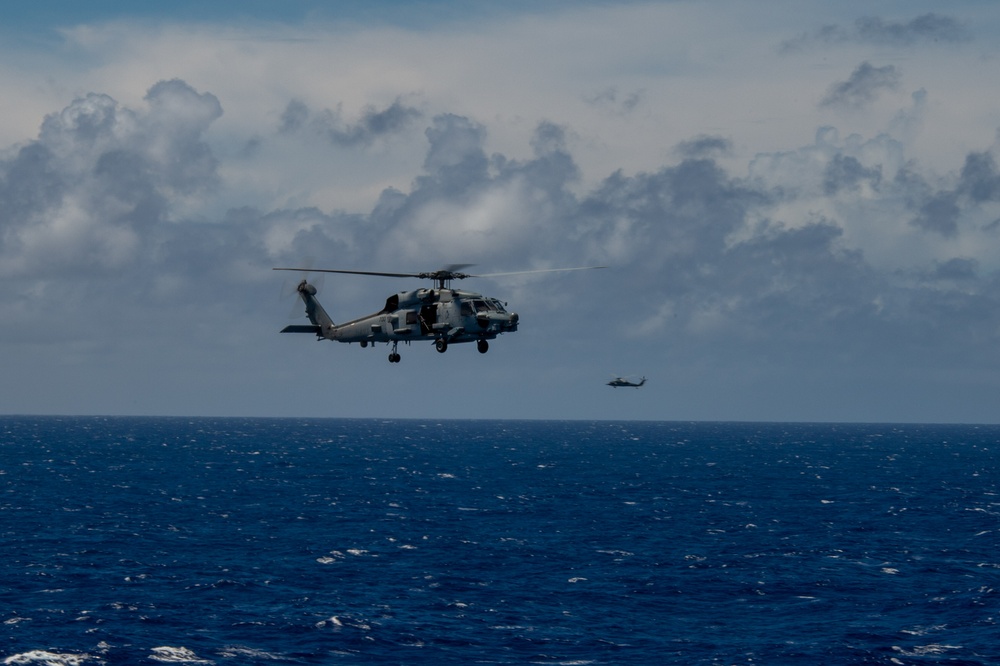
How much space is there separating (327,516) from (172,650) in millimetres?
62287

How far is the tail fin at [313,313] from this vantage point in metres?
64.5

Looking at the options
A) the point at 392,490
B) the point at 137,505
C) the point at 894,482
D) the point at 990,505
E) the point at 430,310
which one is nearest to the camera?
the point at 430,310

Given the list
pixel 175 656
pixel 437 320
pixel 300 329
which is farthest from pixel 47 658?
pixel 437 320

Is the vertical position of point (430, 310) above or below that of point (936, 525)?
above

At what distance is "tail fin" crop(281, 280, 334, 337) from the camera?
212 ft

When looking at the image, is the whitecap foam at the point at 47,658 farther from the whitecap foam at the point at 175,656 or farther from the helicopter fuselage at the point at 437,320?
the helicopter fuselage at the point at 437,320

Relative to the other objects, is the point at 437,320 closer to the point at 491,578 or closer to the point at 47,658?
the point at 47,658

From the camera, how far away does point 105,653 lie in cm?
6644

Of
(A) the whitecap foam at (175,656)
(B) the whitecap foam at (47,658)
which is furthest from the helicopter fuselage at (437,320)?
(B) the whitecap foam at (47,658)

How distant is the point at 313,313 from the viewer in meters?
66.6

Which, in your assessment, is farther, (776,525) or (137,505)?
(137,505)

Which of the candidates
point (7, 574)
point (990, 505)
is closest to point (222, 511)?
point (7, 574)

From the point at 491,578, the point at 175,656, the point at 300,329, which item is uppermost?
the point at 300,329

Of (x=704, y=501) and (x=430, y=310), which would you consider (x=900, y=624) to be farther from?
(x=704, y=501)
